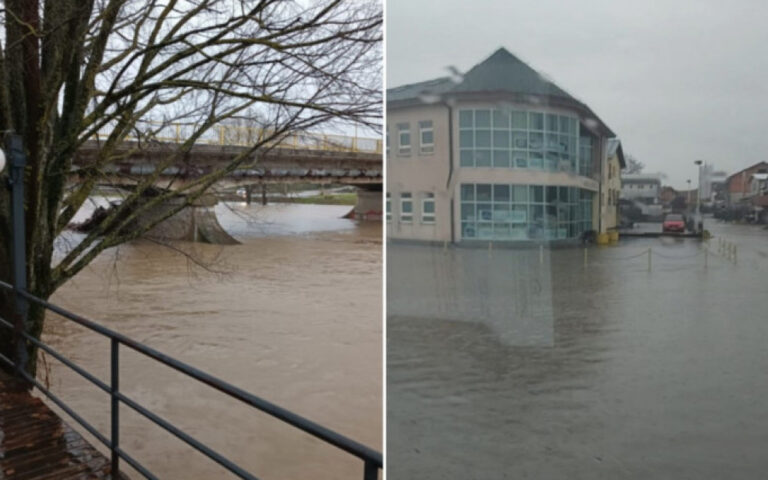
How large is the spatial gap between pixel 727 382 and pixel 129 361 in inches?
303

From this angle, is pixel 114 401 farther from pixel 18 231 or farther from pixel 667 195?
pixel 667 195

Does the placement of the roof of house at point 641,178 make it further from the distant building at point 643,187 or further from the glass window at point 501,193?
the glass window at point 501,193

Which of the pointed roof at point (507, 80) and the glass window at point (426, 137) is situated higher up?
the pointed roof at point (507, 80)

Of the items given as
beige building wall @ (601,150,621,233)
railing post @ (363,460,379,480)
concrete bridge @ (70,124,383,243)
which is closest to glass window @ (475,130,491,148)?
beige building wall @ (601,150,621,233)

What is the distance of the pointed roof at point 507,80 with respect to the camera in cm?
120

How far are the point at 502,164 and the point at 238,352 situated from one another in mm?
7892

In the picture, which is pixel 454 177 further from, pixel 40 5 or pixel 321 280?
pixel 321 280

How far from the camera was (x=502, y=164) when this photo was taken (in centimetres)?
123

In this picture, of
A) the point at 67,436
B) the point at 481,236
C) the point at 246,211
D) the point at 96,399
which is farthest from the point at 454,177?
the point at 246,211

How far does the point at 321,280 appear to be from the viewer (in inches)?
574

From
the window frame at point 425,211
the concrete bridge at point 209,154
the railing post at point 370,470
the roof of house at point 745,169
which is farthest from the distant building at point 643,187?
the concrete bridge at point 209,154

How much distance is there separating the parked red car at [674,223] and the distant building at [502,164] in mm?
87

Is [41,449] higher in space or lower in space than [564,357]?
lower

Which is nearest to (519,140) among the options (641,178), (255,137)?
(641,178)
